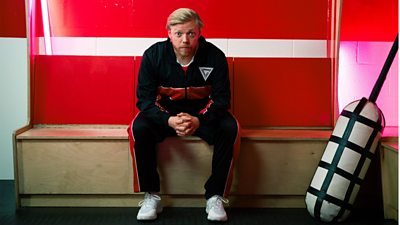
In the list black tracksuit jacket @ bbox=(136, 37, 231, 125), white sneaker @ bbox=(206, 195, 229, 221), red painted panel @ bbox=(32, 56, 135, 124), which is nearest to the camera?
white sneaker @ bbox=(206, 195, 229, 221)

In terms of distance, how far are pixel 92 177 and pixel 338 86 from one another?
1663mm

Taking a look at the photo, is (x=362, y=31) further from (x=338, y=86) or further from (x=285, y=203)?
(x=285, y=203)

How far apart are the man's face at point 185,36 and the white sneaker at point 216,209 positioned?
79 cm

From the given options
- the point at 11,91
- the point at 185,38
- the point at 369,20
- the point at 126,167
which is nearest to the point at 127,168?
the point at 126,167

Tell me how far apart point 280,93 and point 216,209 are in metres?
0.99

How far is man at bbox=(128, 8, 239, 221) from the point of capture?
2787mm

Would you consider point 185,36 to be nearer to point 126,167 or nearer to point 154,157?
point 154,157

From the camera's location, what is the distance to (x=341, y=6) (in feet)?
10.8

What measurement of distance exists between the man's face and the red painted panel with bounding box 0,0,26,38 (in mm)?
1150

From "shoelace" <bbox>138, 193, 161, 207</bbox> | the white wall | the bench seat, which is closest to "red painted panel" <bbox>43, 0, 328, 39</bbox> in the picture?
the white wall

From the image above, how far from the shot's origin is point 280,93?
339 cm

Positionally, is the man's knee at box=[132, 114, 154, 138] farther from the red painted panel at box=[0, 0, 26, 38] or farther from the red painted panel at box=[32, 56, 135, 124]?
the red painted panel at box=[0, 0, 26, 38]

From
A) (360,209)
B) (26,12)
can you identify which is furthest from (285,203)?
(26,12)

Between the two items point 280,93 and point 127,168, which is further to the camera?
point 280,93
